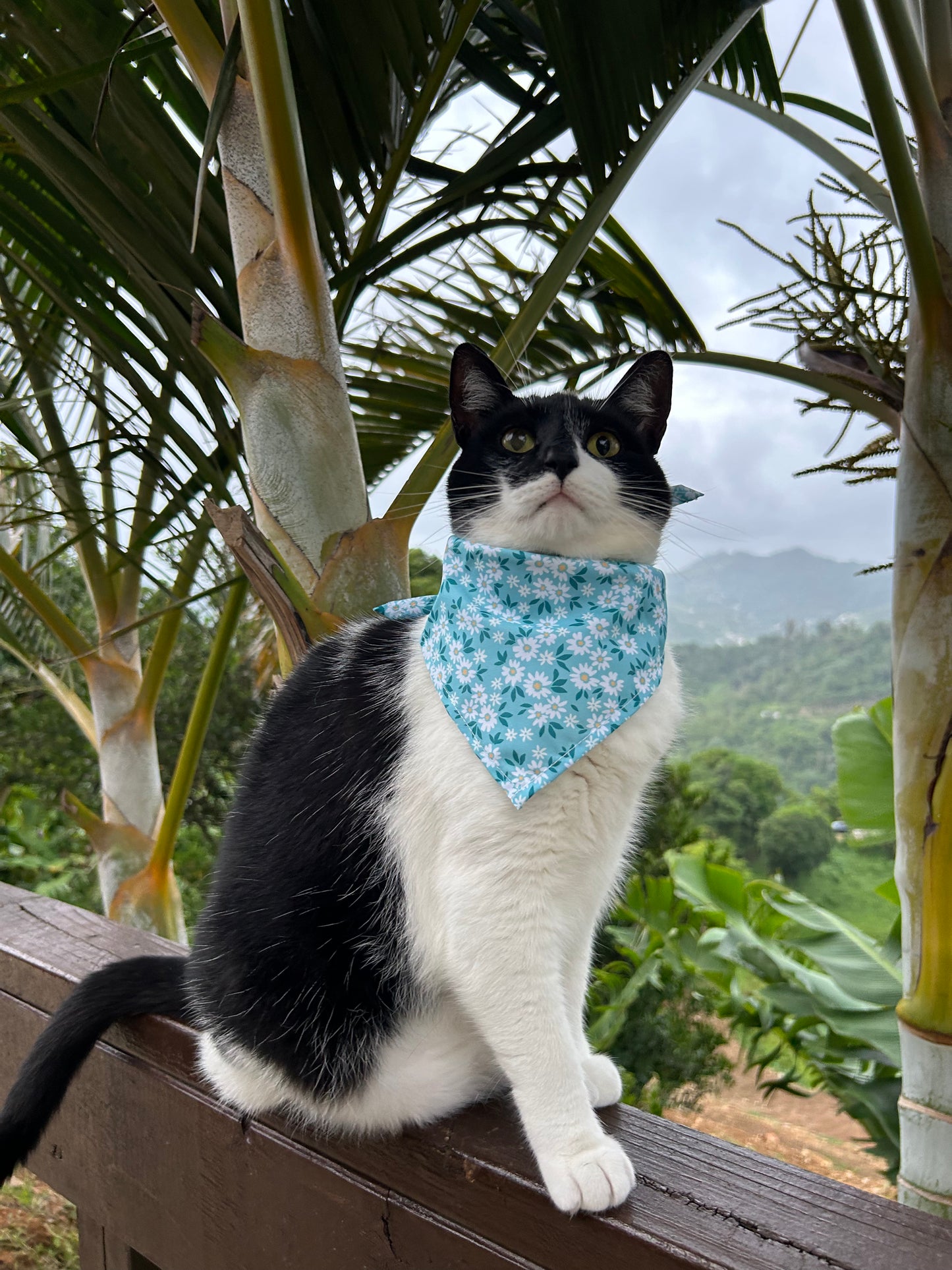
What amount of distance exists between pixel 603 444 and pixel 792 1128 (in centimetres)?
335

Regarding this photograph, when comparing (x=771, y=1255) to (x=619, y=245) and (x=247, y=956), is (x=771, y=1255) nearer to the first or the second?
(x=247, y=956)

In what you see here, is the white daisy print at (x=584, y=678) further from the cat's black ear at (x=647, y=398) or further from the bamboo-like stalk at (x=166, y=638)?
the bamboo-like stalk at (x=166, y=638)

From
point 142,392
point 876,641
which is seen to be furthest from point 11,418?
point 876,641

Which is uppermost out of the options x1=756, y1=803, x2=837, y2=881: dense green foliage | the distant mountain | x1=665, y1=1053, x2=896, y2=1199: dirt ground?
the distant mountain

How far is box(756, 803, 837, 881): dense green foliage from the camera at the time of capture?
425cm

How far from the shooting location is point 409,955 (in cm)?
80

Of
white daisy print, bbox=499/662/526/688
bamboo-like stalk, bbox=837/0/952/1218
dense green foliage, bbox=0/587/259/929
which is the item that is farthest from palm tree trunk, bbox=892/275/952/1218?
dense green foliage, bbox=0/587/259/929

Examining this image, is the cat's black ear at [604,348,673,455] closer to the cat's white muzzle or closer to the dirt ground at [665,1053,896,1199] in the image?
the cat's white muzzle

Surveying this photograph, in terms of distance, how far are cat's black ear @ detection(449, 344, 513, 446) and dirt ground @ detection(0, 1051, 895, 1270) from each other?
1.14m

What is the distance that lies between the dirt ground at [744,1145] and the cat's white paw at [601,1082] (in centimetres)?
66

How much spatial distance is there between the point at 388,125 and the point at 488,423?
432mm

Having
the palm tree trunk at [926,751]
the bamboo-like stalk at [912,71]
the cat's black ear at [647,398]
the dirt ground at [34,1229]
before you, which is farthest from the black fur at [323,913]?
the dirt ground at [34,1229]

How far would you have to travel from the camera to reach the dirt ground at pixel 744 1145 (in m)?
1.83

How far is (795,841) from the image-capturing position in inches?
170
